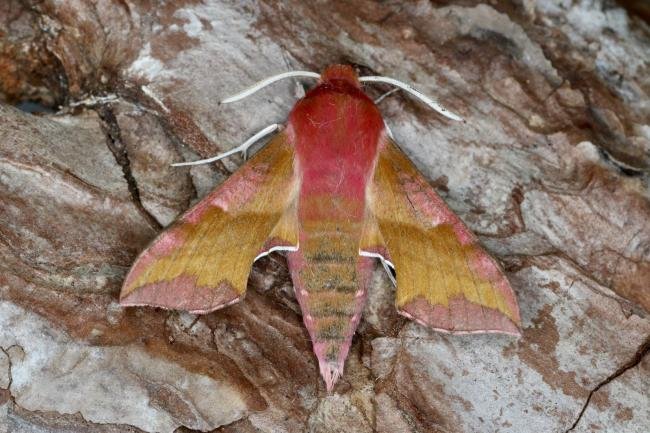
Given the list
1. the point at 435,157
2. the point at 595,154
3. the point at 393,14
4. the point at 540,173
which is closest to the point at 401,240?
the point at 435,157

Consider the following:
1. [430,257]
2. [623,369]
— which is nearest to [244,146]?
[430,257]

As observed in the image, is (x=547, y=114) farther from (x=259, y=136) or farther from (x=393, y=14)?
(x=259, y=136)

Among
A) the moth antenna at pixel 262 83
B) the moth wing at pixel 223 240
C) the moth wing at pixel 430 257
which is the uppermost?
the moth antenna at pixel 262 83

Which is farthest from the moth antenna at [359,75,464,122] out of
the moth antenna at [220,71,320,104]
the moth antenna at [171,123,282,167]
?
the moth antenna at [171,123,282,167]

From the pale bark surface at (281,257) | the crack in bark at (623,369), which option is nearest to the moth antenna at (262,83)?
the pale bark surface at (281,257)

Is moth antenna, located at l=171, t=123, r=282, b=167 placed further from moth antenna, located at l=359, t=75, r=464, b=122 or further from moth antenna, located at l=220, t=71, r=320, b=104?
moth antenna, located at l=359, t=75, r=464, b=122

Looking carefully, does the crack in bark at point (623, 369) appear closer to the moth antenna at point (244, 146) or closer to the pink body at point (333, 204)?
the pink body at point (333, 204)

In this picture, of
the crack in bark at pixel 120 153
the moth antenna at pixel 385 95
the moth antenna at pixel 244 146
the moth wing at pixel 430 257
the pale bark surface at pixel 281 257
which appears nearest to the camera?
the pale bark surface at pixel 281 257
